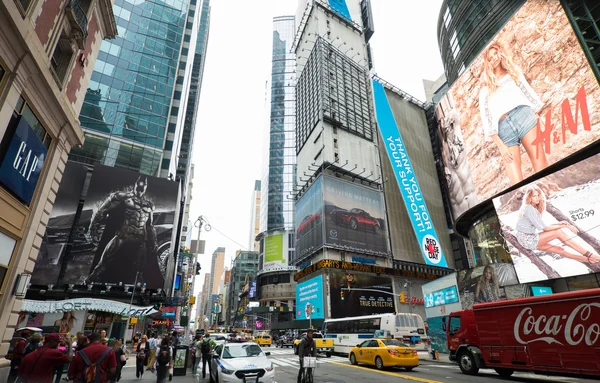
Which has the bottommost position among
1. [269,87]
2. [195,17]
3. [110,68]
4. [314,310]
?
[314,310]

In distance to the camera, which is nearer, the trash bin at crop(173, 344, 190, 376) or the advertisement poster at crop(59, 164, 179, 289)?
the trash bin at crop(173, 344, 190, 376)

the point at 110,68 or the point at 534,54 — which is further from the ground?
the point at 110,68

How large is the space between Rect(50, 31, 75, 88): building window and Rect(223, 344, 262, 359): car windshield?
12001 mm

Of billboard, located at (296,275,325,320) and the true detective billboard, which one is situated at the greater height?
the true detective billboard

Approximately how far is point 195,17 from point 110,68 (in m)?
34.3

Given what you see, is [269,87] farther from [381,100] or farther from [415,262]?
[415,262]

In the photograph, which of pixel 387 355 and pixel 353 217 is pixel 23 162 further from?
pixel 353 217

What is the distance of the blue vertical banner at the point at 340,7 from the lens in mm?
75681

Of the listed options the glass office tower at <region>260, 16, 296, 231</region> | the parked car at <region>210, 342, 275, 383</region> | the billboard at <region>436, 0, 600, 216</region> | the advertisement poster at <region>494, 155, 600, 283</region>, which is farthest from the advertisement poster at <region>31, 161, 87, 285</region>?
the glass office tower at <region>260, 16, 296, 231</region>

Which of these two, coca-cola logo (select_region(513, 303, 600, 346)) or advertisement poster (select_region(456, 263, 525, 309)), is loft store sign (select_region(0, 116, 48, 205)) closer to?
coca-cola logo (select_region(513, 303, 600, 346))

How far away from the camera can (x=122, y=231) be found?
1582 inches

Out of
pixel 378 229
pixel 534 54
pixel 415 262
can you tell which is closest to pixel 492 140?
pixel 534 54

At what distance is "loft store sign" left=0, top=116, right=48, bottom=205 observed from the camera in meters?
9.00

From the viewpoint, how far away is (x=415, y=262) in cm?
5725
